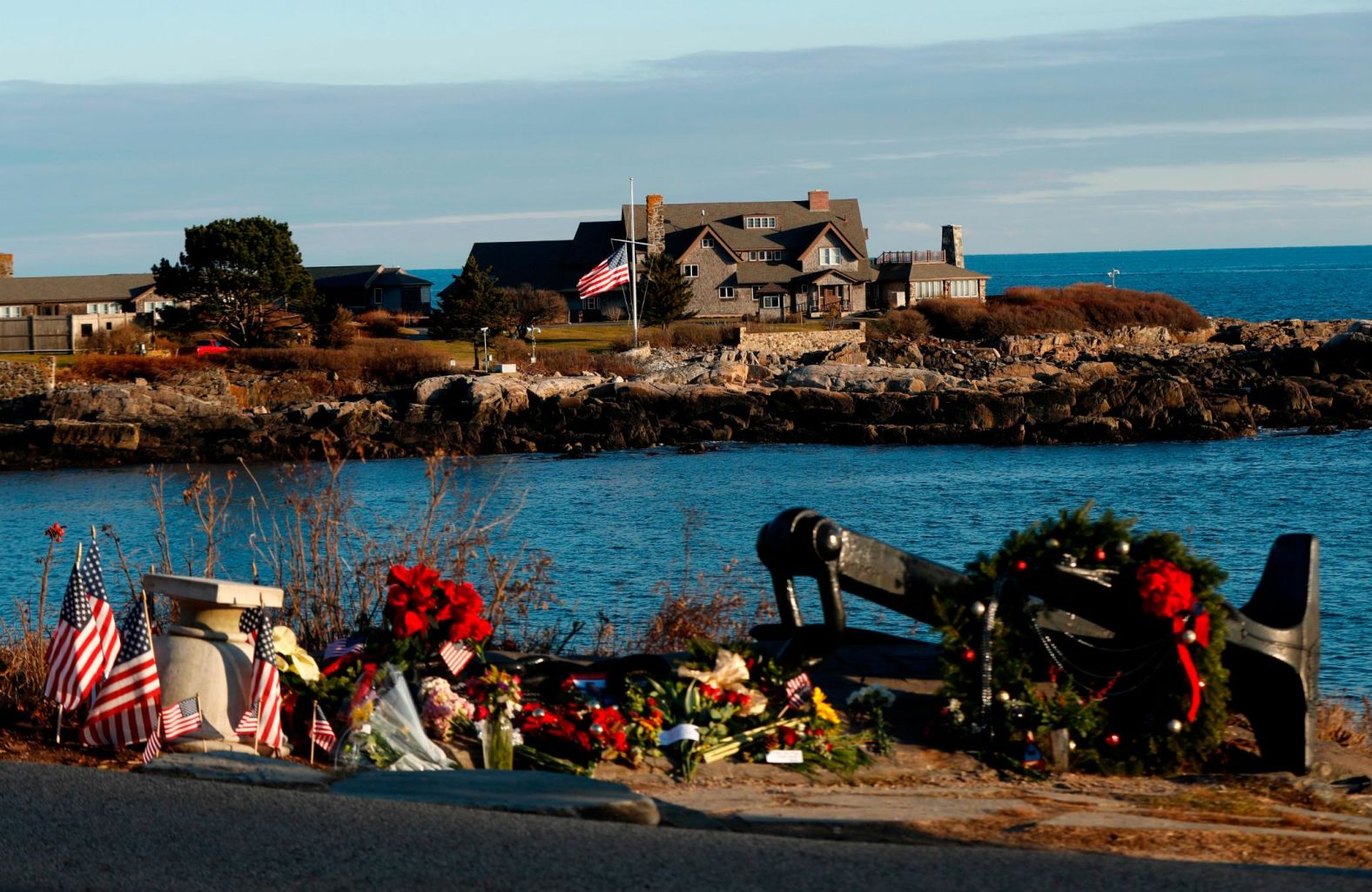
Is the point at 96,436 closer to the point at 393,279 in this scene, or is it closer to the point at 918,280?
the point at 393,279

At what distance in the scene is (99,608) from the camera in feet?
27.7

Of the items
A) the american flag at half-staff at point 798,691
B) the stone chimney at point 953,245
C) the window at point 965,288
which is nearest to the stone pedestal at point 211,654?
the american flag at half-staff at point 798,691

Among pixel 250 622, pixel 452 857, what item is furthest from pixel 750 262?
pixel 452 857

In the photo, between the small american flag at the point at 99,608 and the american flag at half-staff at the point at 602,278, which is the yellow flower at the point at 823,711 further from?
the american flag at half-staff at the point at 602,278

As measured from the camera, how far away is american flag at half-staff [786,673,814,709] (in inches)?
360

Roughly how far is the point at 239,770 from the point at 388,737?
0.95 metres

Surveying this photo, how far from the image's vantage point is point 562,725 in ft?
28.6

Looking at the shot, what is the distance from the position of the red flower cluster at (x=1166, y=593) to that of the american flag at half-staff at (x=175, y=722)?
540cm

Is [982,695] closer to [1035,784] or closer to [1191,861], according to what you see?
[1035,784]

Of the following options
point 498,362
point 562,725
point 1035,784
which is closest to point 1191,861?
point 1035,784

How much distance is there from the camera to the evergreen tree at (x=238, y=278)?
67.8m

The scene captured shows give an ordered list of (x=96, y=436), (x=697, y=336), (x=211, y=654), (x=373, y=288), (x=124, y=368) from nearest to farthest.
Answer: (x=211, y=654)
(x=96, y=436)
(x=124, y=368)
(x=697, y=336)
(x=373, y=288)

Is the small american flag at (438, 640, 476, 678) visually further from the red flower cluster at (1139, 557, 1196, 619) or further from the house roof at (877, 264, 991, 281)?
the house roof at (877, 264, 991, 281)

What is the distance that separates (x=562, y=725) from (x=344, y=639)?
180cm
